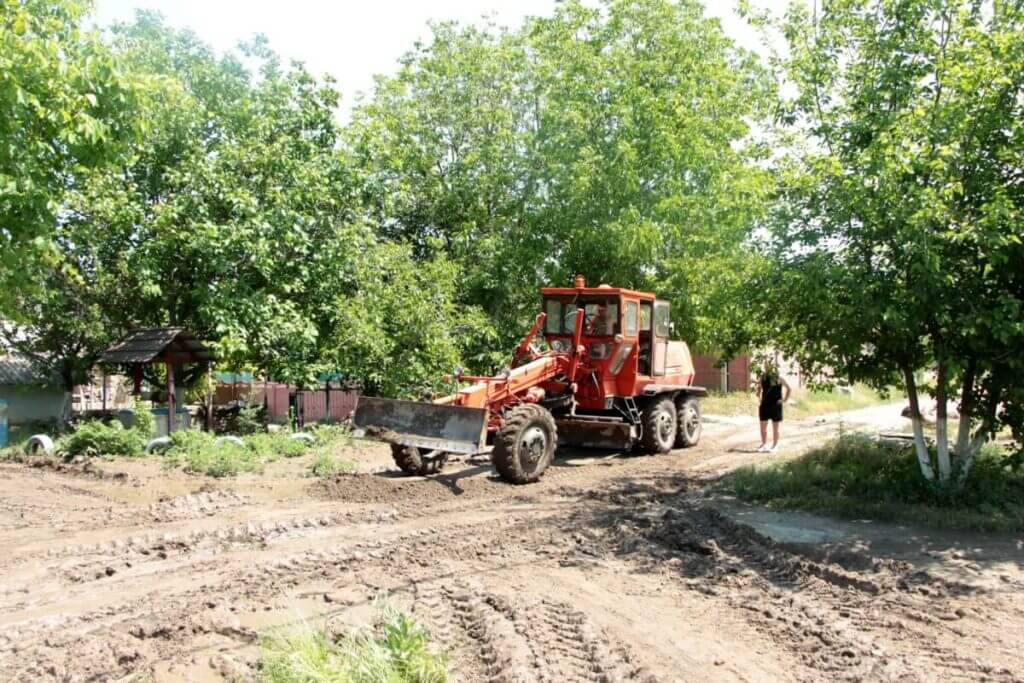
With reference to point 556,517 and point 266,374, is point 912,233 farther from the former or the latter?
point 266,374

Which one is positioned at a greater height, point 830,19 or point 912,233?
point 830,19

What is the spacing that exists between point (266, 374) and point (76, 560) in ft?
33.3

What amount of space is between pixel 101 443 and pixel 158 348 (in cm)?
199

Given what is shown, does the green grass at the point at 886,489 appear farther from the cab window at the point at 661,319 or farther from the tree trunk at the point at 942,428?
the cab window at the point at 661,319

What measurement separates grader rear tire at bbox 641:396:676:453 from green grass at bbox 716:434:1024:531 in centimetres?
240

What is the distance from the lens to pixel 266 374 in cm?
1741

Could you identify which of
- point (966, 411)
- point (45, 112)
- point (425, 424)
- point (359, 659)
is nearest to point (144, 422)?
point (425, 424)

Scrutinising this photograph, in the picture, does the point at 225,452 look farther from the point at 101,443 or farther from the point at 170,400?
the point at 170,400

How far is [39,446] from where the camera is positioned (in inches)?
546

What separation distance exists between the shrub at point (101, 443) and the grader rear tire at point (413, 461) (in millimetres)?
4815

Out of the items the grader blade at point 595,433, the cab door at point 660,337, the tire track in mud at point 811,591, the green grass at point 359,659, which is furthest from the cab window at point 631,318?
the green grass at point 359,659

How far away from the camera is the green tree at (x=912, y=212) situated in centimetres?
821

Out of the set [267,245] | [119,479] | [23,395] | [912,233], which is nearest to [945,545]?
[912,233]

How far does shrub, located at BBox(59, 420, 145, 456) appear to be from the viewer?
13.2m
